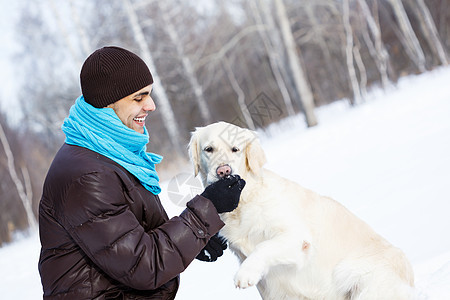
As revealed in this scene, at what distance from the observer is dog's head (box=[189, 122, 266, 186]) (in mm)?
2553

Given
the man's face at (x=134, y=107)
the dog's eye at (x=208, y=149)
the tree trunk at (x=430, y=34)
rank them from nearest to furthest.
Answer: the man's face at (x=134, y=107), the dog's eye at (x=208, y=149), the tree trunk at (x=430, y=34)

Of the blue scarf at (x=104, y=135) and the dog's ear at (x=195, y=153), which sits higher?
the blue scarf at (x=104, y=135)

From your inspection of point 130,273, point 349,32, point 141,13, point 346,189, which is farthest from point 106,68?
point 141,13

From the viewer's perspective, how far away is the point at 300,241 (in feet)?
7.66

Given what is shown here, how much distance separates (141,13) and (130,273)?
14847 mm

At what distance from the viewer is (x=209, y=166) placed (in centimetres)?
262

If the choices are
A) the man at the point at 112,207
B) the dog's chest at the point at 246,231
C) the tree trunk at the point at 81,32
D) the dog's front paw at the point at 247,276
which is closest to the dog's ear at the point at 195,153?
the dog's chest at the point at 246,231

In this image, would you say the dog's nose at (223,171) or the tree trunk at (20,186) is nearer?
the dog's nose at (223,171)

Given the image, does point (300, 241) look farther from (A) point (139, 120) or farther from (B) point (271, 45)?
(B) point (271, 45)

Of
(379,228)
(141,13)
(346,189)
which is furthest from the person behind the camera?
(141,13)

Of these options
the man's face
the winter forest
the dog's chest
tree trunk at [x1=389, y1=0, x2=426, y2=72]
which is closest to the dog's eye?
the dog's chest

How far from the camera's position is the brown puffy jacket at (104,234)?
5.50ft

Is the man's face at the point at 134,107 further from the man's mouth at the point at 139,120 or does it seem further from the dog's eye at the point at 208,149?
the dog's eye at the point at 208,149

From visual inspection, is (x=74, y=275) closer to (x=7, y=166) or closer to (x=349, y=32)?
(x=7, y=166)
